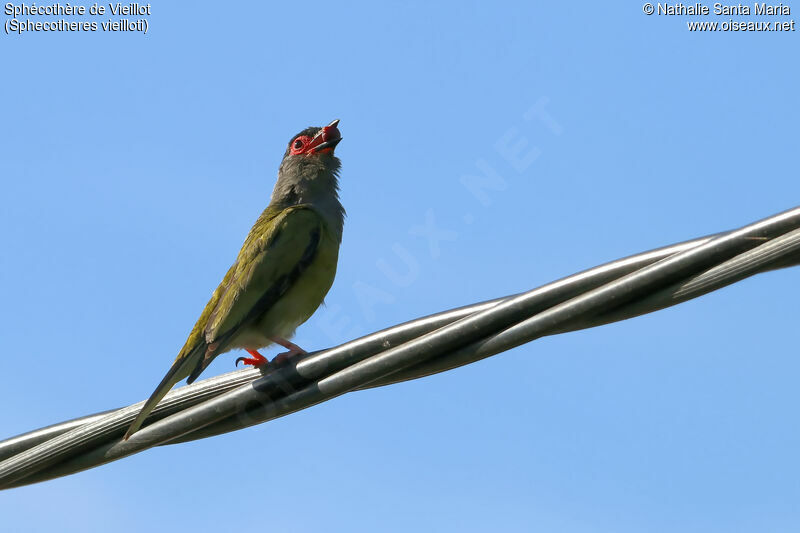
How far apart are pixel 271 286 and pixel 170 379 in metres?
1.53

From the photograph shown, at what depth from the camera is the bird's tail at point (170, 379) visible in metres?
4.62

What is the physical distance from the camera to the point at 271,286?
7422 millimetres

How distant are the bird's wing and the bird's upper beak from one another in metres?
1.24

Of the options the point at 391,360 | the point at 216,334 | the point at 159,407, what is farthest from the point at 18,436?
the point at 216,334

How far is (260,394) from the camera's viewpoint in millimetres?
4574

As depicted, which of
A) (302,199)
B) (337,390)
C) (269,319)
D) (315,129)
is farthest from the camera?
(315,129)

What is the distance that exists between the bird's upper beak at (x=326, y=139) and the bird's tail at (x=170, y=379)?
322cm

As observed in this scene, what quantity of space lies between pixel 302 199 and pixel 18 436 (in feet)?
14.9

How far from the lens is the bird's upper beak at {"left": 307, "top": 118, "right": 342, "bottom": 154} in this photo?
31.1 ft

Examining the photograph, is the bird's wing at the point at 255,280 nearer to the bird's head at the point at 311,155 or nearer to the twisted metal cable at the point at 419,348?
the bird's head at the point at 311,155

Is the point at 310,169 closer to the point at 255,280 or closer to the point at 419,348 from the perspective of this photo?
the point at 255,280

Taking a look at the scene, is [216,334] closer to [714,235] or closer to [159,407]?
[159,407]

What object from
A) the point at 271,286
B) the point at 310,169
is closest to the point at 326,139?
the point at 310,169

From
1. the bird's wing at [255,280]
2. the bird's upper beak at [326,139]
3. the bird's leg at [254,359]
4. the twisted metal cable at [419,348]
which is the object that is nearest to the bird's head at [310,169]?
the bird's upper beak at [326,139]
